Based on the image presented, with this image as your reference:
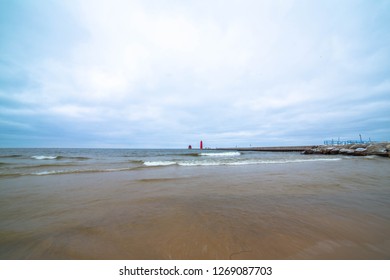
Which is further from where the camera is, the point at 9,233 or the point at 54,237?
the point at 9,233

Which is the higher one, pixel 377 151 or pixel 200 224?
pixel 377 151

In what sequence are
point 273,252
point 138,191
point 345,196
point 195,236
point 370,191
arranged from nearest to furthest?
point 273,252 → point 195,236 → point 345,196 → point 370,191 → point 138,191

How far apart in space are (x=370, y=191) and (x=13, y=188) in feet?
41.0

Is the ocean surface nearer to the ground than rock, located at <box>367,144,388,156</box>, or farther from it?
nearer to the ground

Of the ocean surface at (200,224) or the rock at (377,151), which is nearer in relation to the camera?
the ocean surface at (200,224)

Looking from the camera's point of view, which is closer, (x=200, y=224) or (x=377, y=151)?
(x=200, y=224)

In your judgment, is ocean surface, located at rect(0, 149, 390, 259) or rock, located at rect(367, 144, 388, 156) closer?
ocean surface, located at rect(0, 149, 390, 259)

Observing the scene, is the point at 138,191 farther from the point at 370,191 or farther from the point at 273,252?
the point at 370,191

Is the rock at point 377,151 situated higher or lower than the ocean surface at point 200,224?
higher
